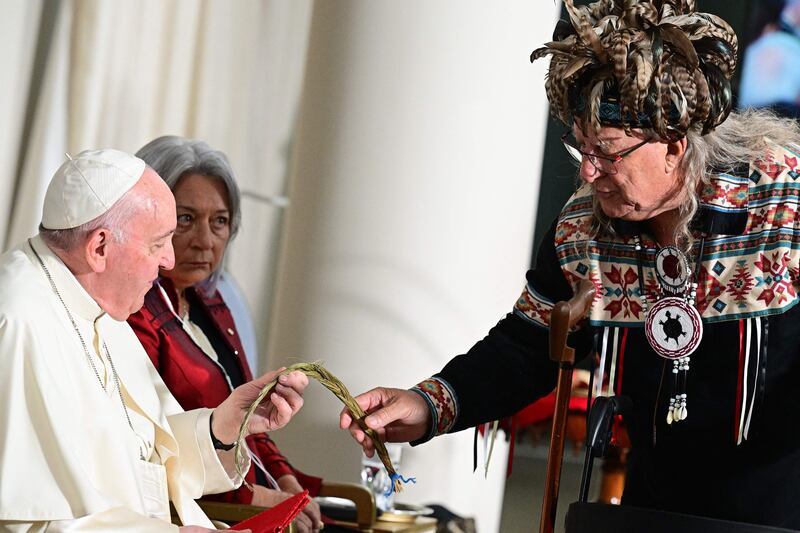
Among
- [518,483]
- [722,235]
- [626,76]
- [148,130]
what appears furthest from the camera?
[518,483]

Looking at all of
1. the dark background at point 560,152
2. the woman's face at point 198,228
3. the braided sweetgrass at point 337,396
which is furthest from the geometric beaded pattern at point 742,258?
the dark background at point 560,152

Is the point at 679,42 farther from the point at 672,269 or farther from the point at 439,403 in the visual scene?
the point at 439,403

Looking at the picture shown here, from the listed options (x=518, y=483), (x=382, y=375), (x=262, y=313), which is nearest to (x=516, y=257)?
(x=382, y=375)

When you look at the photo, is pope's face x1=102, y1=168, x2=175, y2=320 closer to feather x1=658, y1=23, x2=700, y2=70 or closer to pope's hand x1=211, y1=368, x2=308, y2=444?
pope's hand x1=211, y1=368, x2=308, y2=444

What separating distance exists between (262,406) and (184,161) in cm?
135

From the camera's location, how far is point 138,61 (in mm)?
4941

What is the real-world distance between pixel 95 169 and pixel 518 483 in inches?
329

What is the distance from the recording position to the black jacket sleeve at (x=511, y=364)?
2898 mm

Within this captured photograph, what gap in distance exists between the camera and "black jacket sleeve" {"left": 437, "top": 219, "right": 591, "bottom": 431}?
2.90 meters

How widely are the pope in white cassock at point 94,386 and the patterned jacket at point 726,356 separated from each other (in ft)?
2.66

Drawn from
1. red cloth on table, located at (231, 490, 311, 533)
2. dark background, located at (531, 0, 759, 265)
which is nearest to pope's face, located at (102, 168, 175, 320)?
red cloth on table, located at (231, 490, 311, 533)

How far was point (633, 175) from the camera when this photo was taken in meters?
2.48

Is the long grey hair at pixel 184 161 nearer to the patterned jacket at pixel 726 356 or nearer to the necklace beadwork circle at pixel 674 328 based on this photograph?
the patterned jacket at pixel 726 356

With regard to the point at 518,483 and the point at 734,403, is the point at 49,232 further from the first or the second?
the point at 518,483
